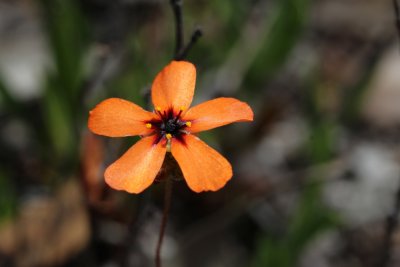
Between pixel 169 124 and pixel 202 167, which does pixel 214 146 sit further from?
pixel 202 167

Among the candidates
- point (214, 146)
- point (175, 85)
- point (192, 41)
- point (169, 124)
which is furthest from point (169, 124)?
point (214, 146)

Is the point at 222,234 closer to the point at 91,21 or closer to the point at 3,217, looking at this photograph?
the point at 3,217

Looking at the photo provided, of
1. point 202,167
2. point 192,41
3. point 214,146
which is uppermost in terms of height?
point 214,146

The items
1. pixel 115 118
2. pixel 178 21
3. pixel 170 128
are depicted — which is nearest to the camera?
pixel 115 118

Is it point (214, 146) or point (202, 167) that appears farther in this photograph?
point (214, 146)

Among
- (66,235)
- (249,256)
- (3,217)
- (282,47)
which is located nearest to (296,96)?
(282,47)

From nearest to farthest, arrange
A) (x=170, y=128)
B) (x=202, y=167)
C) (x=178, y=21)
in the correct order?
(x=202, y=167), (x=170, y=128), (x=178, y=21)
